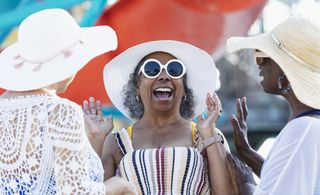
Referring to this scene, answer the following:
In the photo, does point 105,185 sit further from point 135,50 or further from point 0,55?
point 135,50

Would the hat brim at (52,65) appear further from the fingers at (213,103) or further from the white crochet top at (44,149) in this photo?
the fingers at (213,103)

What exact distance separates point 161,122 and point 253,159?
508mm

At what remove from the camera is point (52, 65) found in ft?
13.1

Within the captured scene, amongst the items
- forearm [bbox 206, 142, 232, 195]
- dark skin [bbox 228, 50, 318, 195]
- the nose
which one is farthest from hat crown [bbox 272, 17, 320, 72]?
the nose

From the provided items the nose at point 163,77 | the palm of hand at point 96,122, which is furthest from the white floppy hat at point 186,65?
the palm of hand at point 96,122

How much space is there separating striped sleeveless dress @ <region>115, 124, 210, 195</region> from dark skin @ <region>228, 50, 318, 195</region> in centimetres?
17

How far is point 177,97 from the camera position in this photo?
4891 millimetres

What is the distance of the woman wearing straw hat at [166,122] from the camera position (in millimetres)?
4625

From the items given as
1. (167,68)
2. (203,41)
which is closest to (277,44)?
(167,68)

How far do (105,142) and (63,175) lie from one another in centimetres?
105

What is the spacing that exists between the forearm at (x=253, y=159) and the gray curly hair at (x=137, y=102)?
0.38m

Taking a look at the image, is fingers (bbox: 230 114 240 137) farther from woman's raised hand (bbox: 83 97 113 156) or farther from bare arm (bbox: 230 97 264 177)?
woman's raised hand (bbox: 83 97 113 156)

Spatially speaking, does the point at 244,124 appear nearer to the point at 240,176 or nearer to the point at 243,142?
the point at 243,142

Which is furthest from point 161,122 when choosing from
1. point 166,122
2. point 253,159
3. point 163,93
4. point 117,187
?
point 117,187
